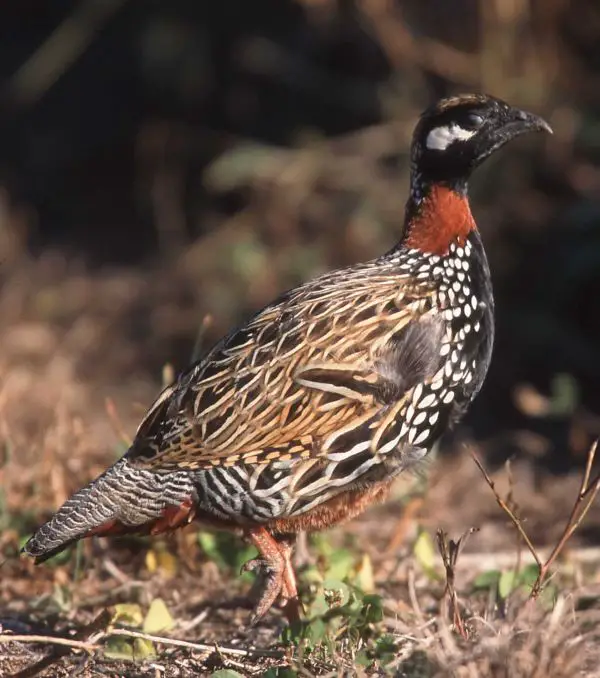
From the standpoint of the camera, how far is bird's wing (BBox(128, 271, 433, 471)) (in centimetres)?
421

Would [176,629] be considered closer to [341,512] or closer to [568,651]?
[341,512]

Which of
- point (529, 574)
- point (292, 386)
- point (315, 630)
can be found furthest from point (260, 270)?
point (315, 630)

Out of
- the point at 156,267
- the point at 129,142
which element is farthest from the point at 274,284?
the point at 129,142

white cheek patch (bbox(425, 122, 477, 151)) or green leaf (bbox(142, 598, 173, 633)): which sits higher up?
white cheek patch (bbox(425, 122, 477, 151))

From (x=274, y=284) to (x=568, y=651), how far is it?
5432 mm

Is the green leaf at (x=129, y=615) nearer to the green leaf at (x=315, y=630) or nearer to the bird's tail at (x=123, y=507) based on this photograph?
the bird's tail at (x=123, y=507)

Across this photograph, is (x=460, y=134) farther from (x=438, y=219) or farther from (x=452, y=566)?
(x=452, y=566)

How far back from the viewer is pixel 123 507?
14.1ft

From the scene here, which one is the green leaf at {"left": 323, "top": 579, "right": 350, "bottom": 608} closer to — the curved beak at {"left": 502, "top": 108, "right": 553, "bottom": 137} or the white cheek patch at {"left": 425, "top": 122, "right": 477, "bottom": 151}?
the white cheek patch at {"left": 425, "top": 122, "right": 477, "bottom": 151}

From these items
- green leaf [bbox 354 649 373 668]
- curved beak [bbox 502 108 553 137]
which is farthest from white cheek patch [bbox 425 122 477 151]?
green leaf [bbox 354 649 373 668]

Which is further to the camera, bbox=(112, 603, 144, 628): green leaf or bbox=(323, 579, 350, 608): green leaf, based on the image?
bbox=(112, 603, 144, 628): green leaf

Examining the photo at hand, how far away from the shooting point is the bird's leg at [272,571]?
4.29 metres

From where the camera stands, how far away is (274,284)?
8508 millimetres

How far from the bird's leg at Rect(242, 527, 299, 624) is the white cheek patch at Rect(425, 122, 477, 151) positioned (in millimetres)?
1508
